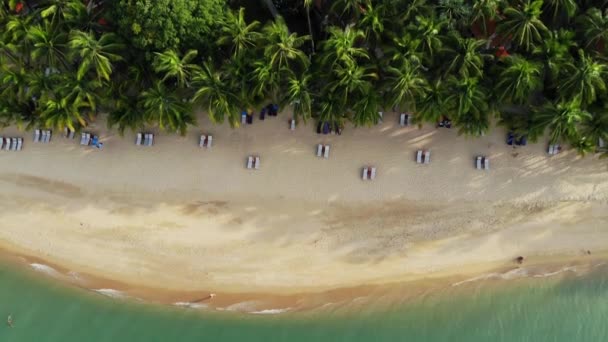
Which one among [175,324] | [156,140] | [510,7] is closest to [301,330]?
[175,324]

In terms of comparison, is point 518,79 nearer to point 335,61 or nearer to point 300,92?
point 335,61

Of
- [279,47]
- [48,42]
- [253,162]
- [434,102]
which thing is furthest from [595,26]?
[48,42]

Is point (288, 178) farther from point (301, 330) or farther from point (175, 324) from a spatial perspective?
point (175, 324)

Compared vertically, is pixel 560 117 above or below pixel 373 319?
above

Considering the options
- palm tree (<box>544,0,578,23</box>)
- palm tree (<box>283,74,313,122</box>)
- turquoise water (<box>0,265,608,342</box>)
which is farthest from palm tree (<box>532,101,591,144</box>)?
palm tree (<box>283,74,313,122</box>)

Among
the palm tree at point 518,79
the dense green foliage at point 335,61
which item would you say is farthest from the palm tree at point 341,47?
the palm tree at point 518,79

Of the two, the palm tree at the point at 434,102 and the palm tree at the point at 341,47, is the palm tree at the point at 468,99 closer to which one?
the palm tree at the point at 434,102
